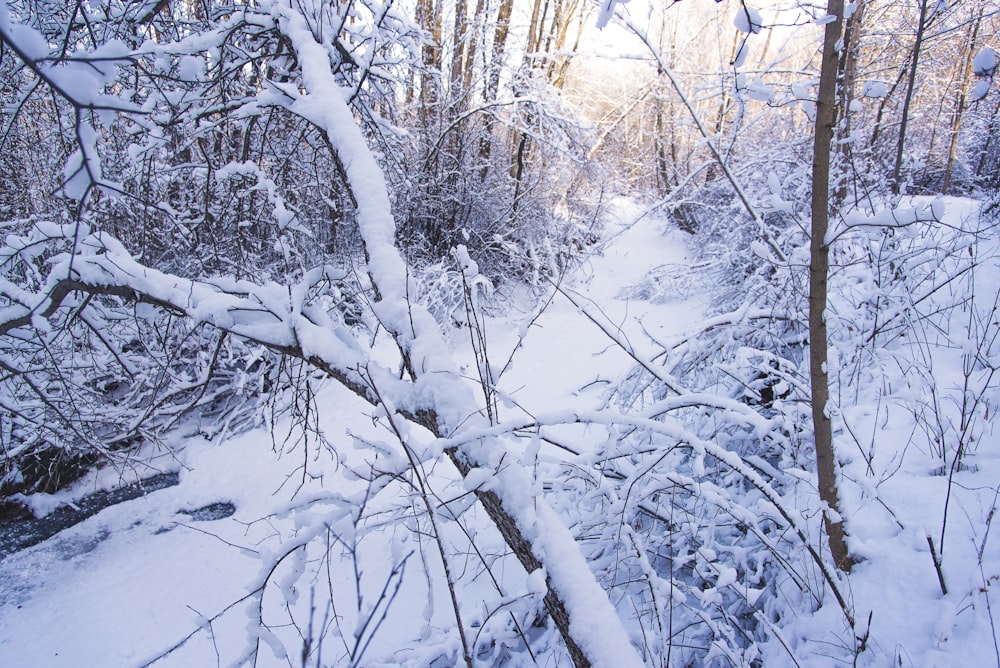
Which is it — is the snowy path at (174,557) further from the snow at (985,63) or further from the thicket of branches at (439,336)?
the snow at (985,63)

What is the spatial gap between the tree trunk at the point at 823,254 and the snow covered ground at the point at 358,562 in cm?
34

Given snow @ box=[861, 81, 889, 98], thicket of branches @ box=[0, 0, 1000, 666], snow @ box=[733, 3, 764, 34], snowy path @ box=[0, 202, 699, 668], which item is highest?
snow @ box=[733, 3, 764, 34]

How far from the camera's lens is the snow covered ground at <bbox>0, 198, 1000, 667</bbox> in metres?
1.49

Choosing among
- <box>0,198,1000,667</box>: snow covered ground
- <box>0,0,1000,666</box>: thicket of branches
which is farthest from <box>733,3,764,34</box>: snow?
<box>0,198,1000,667</box>: snow covered ground

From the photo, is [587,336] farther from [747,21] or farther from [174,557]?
[747,21]

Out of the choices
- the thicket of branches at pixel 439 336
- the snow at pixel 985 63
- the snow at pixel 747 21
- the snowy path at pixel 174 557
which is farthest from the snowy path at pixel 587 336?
the snow at pixel 985 63

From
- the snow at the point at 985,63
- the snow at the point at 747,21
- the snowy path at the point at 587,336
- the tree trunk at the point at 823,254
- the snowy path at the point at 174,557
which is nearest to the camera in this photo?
the snow at the point at 985,63

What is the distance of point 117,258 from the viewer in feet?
6.58

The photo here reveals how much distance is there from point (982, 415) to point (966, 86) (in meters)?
10.1

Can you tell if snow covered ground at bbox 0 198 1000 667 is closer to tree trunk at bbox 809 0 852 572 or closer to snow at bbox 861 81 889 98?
tree trunk at bbox 809 0 852 572

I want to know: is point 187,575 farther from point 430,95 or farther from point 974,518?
point 430,95

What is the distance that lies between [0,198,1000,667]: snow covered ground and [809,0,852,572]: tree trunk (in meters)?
0.34

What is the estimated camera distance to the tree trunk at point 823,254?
1.37 meters

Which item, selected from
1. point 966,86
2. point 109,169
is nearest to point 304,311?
point 109,169
